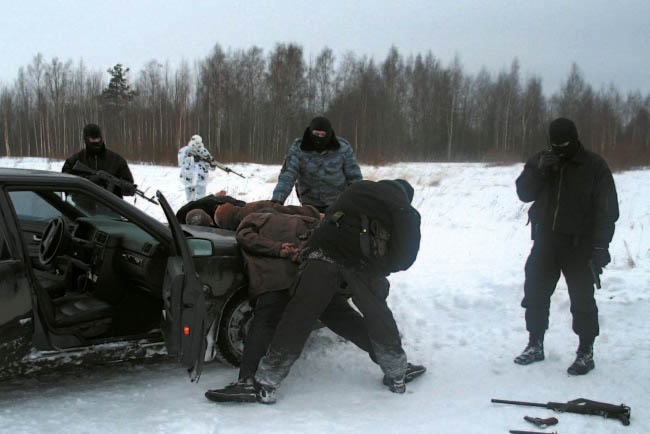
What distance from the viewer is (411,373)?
3.78 metres

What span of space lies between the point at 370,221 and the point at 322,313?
745mm

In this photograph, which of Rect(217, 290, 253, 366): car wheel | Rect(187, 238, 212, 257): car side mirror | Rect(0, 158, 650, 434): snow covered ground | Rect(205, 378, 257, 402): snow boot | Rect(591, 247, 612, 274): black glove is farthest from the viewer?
Rect(591, 247, 612, 274): black glove

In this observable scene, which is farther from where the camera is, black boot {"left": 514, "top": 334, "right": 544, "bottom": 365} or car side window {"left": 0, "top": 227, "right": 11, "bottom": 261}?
black boot {"left": 514, "top": 334, "right": 544, "bottom": 365}

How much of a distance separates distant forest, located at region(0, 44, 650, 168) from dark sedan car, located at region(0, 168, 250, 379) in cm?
3449

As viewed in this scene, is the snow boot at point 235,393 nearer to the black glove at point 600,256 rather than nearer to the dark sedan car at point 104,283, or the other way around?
the dark sedan car at point 104,283

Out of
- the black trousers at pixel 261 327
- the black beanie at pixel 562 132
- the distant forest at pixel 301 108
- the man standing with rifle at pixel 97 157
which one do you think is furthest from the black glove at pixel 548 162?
the distant forest at pixel 301 108

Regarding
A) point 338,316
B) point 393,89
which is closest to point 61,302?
point 338,316

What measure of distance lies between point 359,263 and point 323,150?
1864 mm

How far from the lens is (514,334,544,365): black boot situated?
410cm

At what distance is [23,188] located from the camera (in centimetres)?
306

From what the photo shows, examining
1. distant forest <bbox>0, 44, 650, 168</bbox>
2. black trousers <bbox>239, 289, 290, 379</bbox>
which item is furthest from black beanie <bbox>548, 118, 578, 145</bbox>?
distant forest <bbox>0, 44, 650, 168</bbox>

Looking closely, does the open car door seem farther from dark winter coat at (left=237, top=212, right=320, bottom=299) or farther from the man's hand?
the man's hand

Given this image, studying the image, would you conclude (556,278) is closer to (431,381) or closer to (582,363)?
(582,363)

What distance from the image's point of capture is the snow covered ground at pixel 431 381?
3039 millimetres
